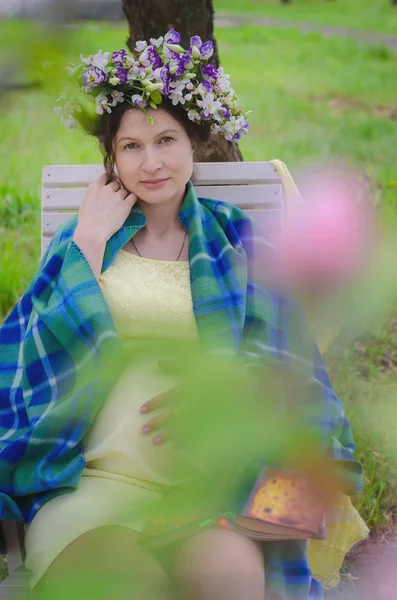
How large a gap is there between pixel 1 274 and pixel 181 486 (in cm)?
343

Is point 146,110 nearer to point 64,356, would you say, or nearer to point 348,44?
point 64,356

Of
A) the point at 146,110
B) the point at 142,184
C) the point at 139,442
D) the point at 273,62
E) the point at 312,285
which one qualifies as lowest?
the point at 139,442

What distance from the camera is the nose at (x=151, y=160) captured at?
2.07 m

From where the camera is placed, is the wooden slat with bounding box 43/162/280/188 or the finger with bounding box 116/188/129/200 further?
the wooden slat with bounding box 43/162/280/188

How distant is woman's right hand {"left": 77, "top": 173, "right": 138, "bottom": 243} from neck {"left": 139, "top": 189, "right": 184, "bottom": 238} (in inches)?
2.2

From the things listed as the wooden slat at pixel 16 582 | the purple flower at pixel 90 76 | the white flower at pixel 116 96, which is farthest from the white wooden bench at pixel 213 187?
the purple flower at pixel 90 76

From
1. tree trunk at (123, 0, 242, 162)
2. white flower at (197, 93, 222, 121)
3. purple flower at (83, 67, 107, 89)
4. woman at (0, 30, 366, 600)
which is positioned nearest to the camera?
purple flower at (83, 67, 107, 89)

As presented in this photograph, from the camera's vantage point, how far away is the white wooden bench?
2.68 meters

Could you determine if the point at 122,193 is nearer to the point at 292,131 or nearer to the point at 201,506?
the point at 201,506

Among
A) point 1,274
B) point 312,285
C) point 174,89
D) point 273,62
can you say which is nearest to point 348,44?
point 273,62

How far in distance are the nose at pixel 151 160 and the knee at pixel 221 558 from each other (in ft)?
3.04

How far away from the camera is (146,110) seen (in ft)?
6.86

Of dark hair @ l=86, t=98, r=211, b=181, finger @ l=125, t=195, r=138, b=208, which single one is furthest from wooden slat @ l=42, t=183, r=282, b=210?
finger @ l=125, t=195, r=138, b=208

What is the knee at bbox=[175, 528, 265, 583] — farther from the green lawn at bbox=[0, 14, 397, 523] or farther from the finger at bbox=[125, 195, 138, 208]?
the finger at bbox=[125, 195, 138, 208]
